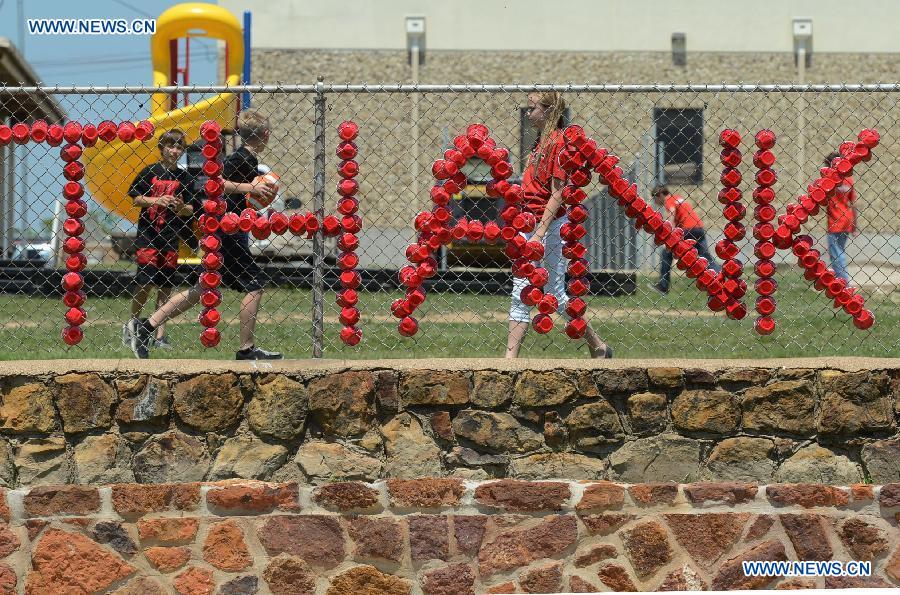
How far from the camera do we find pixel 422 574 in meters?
5.75

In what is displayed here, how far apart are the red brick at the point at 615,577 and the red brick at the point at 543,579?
20 centimetres

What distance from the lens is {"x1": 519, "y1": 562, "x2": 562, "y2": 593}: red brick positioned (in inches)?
226

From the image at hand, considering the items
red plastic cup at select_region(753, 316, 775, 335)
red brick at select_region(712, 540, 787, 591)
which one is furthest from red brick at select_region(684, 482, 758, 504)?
red plastic cup at select_region(753, 316, 775, 335)

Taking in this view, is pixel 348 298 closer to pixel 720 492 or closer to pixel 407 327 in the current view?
pixel 407 327

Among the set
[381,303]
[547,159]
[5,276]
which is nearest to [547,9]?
[5,276]

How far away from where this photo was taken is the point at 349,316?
6.01 m

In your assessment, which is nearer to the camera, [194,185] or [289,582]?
[289,582]

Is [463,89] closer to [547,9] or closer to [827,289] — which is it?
[827,289]

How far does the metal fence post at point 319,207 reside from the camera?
583 centimetres

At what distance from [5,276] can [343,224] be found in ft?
22.5

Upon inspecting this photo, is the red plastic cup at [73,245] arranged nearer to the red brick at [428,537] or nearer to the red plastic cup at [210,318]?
the red plastic cup at [210,318]

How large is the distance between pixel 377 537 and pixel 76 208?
2239mm

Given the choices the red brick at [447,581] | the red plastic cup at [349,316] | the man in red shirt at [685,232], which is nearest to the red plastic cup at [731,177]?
the man in red shirt at [685,232]

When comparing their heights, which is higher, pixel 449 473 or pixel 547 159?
pixel 547 159
